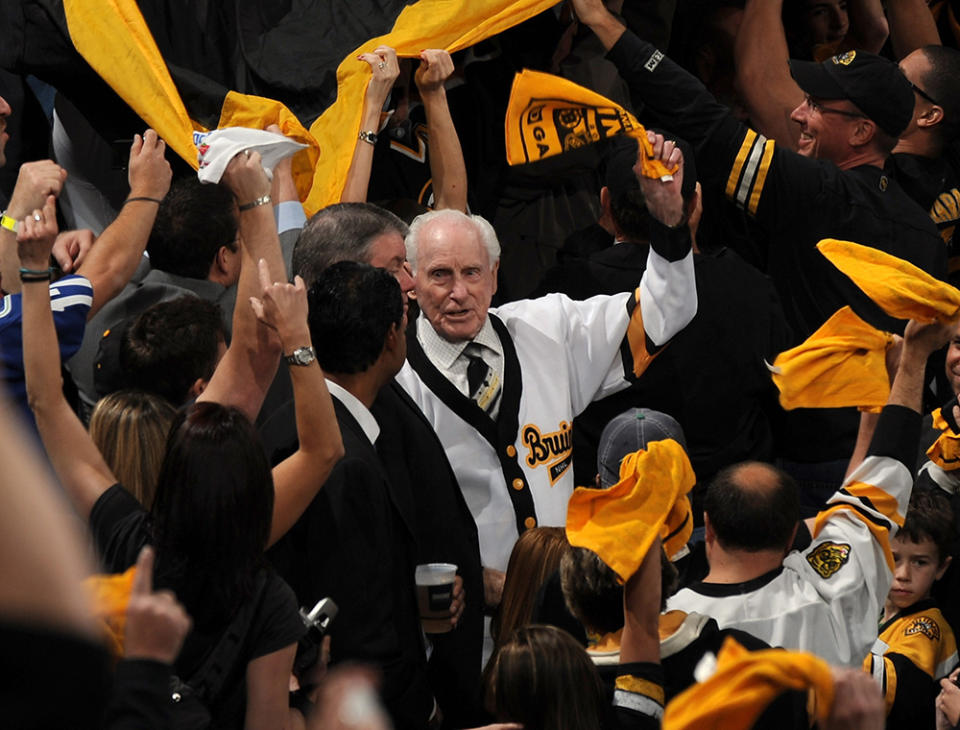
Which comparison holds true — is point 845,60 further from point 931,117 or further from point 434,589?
point 434,589

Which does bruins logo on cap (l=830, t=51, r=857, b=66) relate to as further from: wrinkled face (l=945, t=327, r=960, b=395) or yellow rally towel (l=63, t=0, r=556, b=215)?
yellow rally towel (l=63, t=0, r=556, b=215)

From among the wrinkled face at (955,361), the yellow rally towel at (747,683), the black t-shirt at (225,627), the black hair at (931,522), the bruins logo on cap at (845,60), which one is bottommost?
the black hair at (931,522)

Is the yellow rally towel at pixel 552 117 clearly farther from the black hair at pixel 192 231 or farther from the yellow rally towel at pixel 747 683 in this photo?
the yellow rally towel at pixel 747 683

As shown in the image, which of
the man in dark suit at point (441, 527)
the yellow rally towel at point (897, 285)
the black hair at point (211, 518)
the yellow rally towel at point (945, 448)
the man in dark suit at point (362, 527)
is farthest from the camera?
the yellow rally towel at point (945, 448)

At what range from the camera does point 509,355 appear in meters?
3.47

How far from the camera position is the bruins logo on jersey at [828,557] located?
2.85 m

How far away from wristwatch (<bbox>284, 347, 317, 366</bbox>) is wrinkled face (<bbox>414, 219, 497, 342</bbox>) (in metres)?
0.84

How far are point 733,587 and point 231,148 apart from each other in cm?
147

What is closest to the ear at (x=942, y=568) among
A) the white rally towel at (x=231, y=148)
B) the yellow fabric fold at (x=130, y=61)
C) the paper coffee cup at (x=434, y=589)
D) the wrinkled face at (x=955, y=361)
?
Result: the wrinkled face at (x=955, y=361)

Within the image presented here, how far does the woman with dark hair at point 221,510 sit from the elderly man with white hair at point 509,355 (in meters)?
0.83

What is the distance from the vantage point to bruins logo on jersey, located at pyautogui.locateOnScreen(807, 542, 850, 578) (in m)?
2.85

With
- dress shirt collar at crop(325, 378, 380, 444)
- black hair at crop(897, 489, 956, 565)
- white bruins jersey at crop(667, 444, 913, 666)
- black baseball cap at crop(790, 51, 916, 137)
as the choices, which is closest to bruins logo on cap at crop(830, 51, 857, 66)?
black baseball cap at crop(790, 51, 916, 137)

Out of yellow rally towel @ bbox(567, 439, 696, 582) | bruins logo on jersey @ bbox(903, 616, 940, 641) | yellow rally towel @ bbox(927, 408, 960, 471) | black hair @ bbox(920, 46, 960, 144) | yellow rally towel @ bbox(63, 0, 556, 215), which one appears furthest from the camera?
black hair @ bbox(920, 46, 960, 144)

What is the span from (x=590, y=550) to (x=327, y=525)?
519 mm
